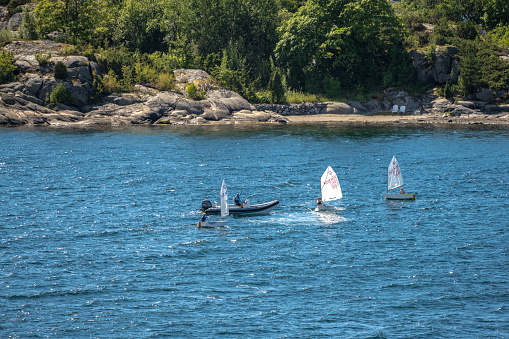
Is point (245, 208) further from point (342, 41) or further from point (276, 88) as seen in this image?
point (342, 41)

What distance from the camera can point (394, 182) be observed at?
57.8 metres

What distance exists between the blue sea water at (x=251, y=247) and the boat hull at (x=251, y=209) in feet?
2.81

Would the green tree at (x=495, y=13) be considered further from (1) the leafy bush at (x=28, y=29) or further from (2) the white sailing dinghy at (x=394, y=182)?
(1) the leafy bush at (x=28, y=29)

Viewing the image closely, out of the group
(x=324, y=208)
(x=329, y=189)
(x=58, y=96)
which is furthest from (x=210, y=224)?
(x=58, y=96)

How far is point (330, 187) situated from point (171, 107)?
198 ft

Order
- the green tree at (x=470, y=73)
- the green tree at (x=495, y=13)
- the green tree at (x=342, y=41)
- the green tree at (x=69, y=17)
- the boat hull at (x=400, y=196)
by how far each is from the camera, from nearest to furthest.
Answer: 1. the boat hull at (x=400, y=196)
2. the green tree at (x=470, y=73)
3. the green tree at (x=342, y=41)
4. the green tree at (x=69, y=17)
5. the green tree at (x=495, y=13)

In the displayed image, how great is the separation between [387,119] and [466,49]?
22.0 metres

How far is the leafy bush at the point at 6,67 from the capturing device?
9838 centimetres

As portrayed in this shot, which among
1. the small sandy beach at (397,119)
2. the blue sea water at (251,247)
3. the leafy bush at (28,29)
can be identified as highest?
the leafy bush at (28,29)

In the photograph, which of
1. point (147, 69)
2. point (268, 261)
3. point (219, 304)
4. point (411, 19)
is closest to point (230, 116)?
point (147, 69)

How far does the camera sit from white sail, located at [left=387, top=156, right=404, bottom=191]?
188 feet

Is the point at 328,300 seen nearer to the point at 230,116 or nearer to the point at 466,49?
the point at 230,116

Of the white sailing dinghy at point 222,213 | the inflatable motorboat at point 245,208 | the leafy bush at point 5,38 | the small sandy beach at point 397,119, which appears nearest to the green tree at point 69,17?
the leafy bush at point 5,38

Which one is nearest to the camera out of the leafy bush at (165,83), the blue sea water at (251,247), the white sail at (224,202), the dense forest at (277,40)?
the blue sea water at (251,247)
